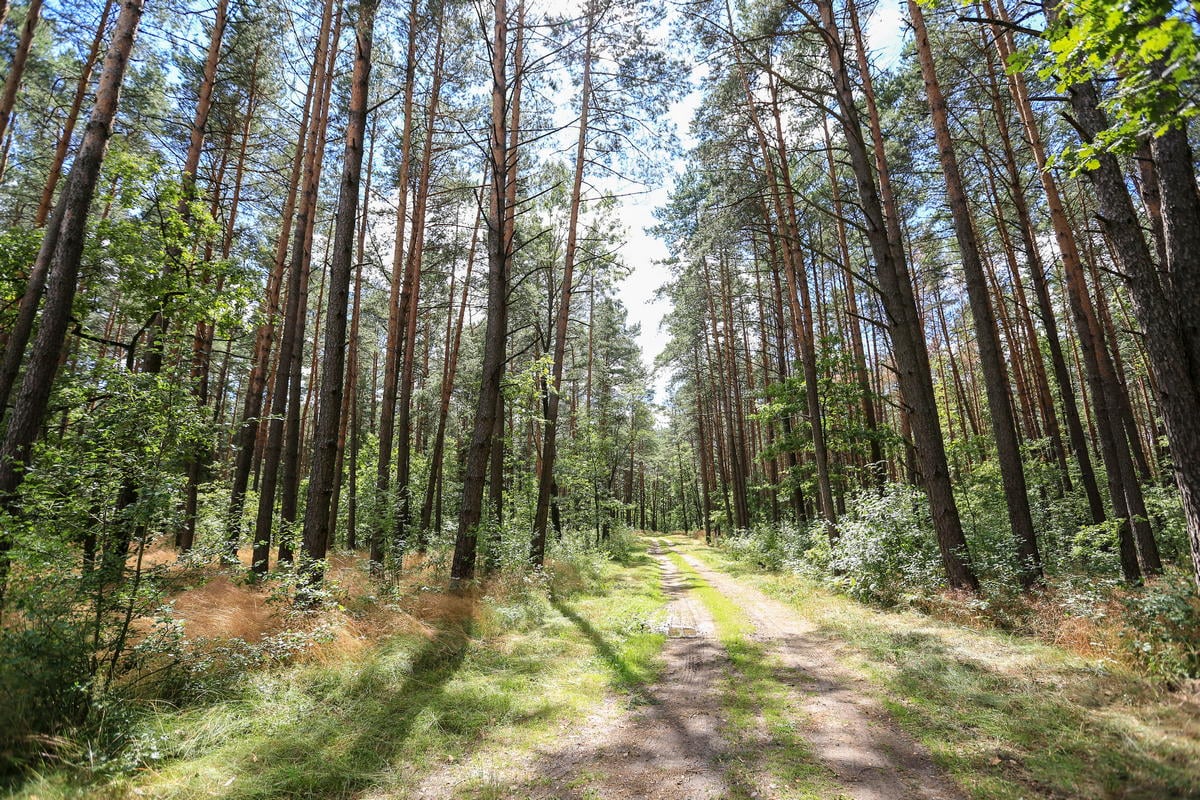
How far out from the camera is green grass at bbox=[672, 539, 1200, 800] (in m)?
2.86

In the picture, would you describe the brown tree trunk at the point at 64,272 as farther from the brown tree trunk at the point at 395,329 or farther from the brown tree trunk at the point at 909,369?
the brown tree trunk at the point at 909,369

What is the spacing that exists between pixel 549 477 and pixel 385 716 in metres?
8.35

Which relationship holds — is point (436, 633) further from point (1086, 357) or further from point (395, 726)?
point (1086, 357)

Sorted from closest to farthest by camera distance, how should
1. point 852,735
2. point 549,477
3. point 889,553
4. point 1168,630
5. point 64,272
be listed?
point 852,735 < point 1168,630 < point 64,272 < point 889,553 < point 549,477

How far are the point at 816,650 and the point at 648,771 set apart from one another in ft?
12.7

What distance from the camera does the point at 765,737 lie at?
397cm

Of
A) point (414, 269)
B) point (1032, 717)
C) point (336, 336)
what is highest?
point (414, 269)

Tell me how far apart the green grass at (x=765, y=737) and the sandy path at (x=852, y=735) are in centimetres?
11

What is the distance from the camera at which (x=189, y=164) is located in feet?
32.6

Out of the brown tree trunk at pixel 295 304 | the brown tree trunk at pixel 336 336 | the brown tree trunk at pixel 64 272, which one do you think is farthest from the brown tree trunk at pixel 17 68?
the brown tree trunk at pixel 336 336

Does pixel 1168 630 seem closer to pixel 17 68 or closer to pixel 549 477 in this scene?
pixel 549 477

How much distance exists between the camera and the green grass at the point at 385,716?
129 inches

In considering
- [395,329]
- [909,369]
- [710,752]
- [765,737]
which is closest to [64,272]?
[395,329]

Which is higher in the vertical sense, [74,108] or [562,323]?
[74,108]
